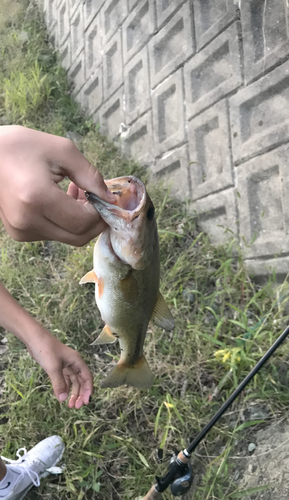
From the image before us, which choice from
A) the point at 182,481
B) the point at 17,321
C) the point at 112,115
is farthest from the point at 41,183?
the point at 112,115

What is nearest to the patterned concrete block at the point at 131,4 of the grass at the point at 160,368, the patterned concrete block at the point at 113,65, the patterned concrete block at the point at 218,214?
the patterned concrete block at the point at 113,65

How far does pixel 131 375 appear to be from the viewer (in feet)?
6.23

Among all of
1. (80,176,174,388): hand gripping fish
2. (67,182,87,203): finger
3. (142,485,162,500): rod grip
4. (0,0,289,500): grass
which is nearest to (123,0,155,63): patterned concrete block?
(0,0,289,500): grass

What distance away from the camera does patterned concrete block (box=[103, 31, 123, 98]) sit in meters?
4.13

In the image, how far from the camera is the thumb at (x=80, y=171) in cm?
120

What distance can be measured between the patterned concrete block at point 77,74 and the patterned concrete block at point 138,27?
109 cm

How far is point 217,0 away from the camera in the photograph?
2732mm

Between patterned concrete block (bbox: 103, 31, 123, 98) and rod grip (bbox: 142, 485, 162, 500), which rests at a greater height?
patterned concrete block (bbox: 103, 31, 123, 98)

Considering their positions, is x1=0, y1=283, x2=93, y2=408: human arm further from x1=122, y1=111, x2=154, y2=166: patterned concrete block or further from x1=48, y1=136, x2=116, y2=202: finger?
x1=122, y1=111, x2=154, y2=166: patterned concrete block

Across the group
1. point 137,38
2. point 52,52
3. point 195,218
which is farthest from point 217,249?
point 52,52

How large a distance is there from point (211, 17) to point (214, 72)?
0.40 metres

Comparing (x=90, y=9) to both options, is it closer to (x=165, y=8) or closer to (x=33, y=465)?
(x=165, y=8)

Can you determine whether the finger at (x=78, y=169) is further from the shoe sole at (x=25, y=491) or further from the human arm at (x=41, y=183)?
the shoe sole at (x=25, y=491)

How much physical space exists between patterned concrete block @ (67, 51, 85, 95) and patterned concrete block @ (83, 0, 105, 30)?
Result: 0.39m
